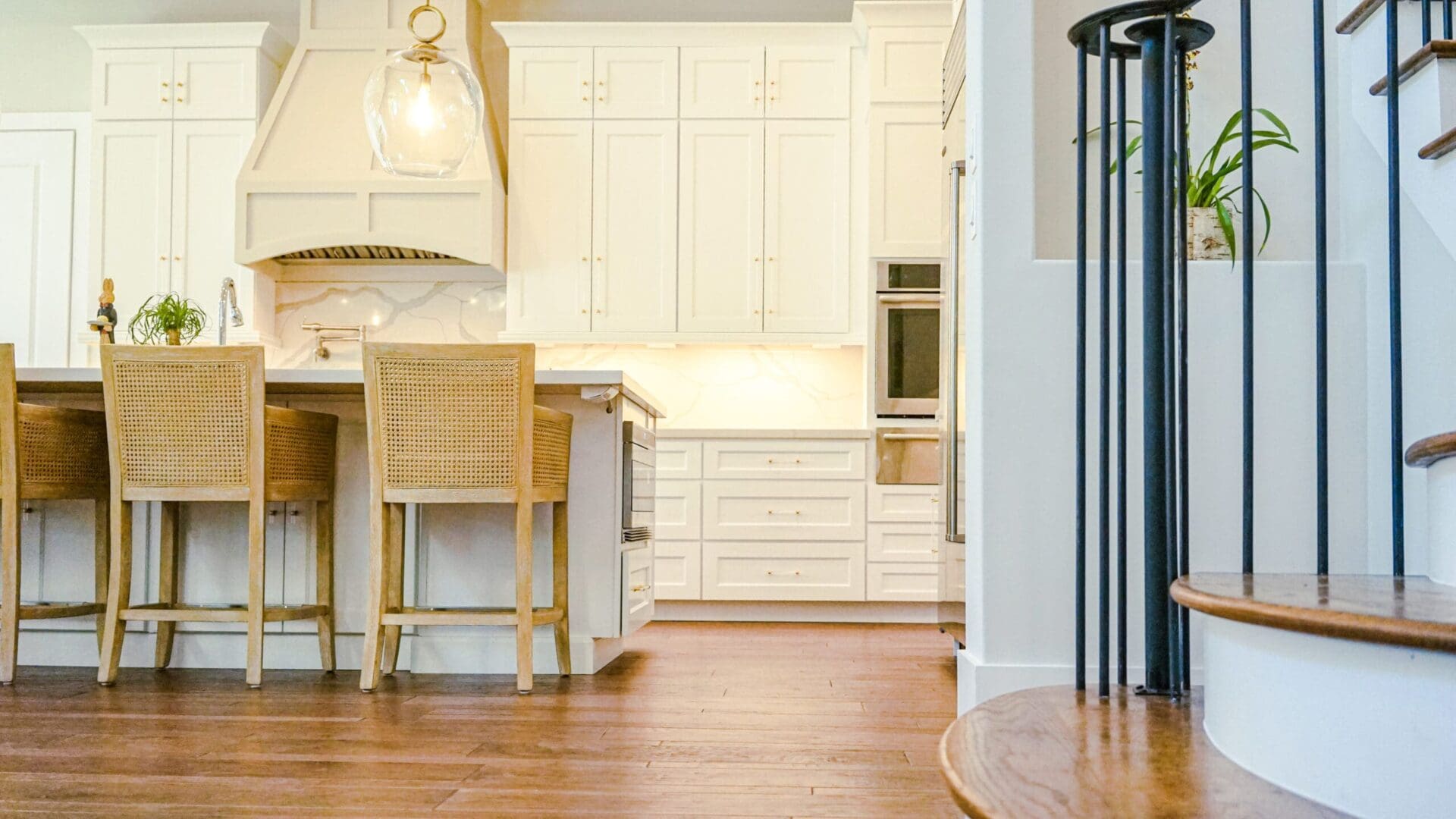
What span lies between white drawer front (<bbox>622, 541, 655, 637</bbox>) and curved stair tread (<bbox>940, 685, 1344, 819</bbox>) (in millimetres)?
1863

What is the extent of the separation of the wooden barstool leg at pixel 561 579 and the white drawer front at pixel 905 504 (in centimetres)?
207

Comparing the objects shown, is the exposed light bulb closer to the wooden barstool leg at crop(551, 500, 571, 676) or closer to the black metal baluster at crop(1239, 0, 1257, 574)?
the wooden barstool leg at crop(551, 500, 571, 676)

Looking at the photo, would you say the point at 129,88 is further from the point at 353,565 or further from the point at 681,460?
the point at 353,565

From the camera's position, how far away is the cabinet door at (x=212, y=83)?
5496mm

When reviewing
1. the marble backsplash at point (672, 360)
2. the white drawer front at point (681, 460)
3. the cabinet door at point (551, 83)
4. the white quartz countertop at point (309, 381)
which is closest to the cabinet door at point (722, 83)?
the cabinet door at point (551, 83)

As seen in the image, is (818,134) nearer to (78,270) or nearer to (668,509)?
(668,509)

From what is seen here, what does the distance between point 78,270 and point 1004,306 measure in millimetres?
5237

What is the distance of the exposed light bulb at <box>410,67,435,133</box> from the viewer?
130 inches

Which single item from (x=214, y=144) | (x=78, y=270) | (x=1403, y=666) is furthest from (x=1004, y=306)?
(x=78, y=270)

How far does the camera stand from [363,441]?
3455 mm

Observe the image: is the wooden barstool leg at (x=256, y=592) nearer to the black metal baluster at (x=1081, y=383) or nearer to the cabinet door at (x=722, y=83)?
the black metal baluster at (x=1081, y=383)

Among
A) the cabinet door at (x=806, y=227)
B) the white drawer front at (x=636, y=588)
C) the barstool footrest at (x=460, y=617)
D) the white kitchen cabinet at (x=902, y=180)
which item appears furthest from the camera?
the cabinet door at (x=806, y=227)

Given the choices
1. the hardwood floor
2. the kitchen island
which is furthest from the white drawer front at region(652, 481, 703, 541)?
the kitchen island

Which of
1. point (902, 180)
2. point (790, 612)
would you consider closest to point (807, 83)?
point (902, 180)
